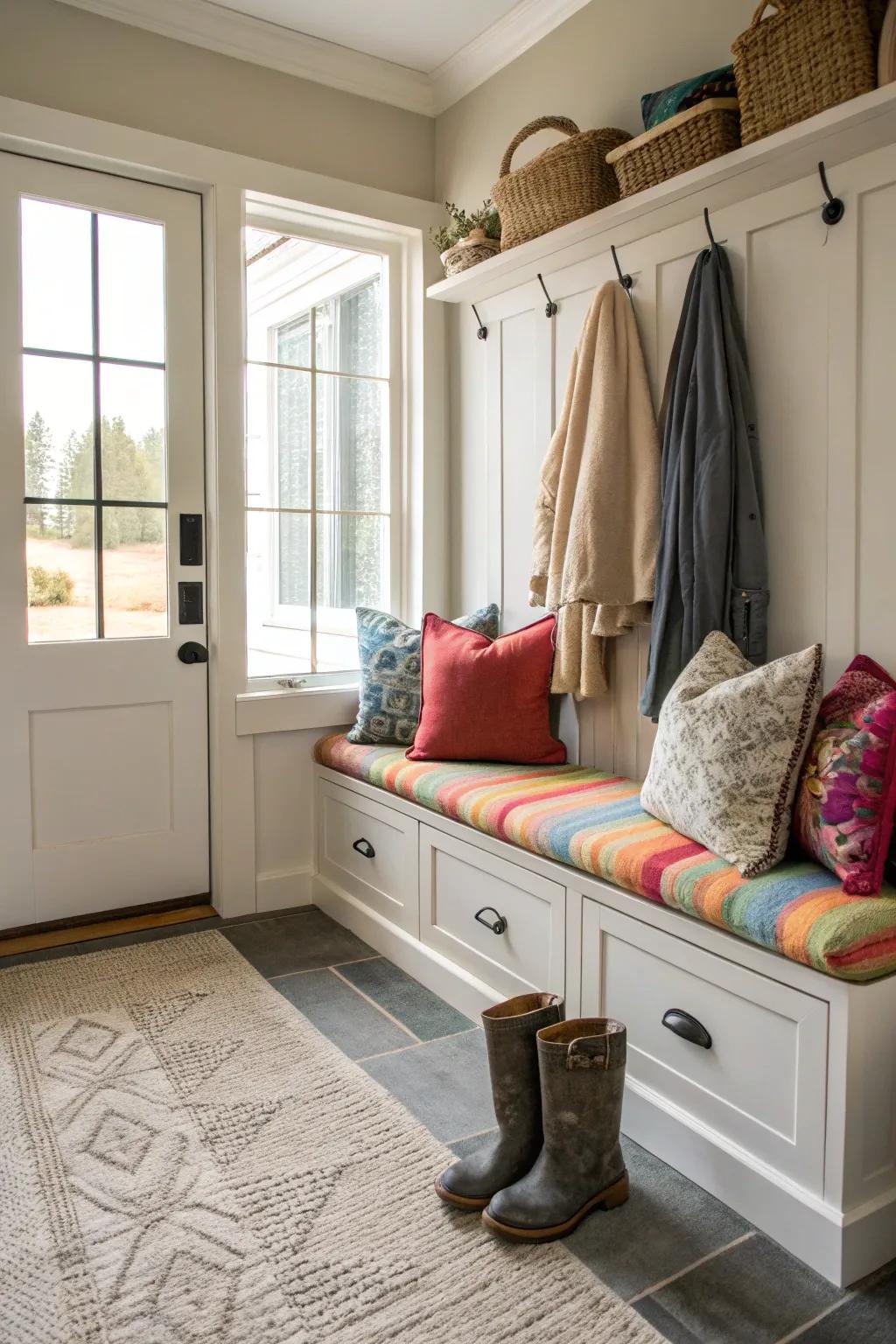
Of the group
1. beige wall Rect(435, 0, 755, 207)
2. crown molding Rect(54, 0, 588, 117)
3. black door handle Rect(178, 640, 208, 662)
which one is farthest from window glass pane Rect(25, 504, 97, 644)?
beige wall Rect(435, 0, 755, 207)

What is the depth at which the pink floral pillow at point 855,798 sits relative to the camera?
154 centimetres

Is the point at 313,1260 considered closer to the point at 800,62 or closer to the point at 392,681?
the point at 392,681

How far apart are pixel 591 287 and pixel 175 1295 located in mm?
2368

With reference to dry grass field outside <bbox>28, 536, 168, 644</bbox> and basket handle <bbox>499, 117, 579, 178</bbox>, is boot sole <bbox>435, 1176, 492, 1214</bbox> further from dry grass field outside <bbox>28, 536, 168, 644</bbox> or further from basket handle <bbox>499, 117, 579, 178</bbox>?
basket handle <bbox>499, 117, 579, 178</bbox>

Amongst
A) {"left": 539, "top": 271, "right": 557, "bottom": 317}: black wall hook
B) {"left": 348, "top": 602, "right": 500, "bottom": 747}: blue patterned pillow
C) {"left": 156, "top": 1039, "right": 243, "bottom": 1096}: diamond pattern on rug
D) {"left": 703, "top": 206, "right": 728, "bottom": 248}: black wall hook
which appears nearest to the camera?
{"left": 156, "top": 1039, "right": 243, "bottom": 1096}: diamond pattern on rug

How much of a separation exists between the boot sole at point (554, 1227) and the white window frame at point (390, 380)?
1844mm

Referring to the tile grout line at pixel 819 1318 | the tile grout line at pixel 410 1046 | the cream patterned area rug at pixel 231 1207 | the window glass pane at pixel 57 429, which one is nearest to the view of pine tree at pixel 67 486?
the window glass pane at pixel 57 429

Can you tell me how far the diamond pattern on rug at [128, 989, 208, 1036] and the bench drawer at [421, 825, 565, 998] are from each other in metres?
0.60

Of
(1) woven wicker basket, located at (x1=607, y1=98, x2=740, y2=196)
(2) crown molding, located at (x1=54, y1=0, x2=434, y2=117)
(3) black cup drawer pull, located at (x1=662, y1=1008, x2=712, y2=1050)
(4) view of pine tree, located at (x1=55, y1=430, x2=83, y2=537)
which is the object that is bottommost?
(3) black cup drawer pull, located at (x1=662, y1=1008, x2=712, y2=1050)

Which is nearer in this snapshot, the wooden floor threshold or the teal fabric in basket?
the teal fabric in basket

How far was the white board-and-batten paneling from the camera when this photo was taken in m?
1.87

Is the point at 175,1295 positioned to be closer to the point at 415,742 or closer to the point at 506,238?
the point at 415,742

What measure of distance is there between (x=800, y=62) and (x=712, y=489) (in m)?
0.80

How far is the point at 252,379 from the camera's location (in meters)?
3.05
